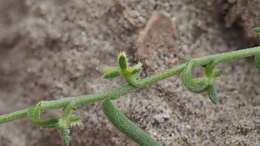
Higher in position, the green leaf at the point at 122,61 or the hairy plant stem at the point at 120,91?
the green leaf at the point at 122,61

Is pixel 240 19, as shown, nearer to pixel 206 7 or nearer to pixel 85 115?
pixel 206 7

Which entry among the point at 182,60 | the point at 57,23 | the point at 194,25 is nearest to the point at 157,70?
the point at 182,60

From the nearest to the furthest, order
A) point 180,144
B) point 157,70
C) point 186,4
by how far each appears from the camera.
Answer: point 180,144
point 157,70
point 186,4

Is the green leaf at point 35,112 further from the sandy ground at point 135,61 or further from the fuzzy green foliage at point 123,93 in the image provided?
the sandy ground at point 135,61

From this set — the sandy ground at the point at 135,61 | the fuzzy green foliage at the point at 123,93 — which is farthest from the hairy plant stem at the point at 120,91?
the sandy ground at the point at 135,61

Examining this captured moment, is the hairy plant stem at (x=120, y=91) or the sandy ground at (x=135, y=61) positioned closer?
the hairy plant stem at (x=120, y=91)

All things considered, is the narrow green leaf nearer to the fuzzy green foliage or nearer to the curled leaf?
the fuzzy green foliage

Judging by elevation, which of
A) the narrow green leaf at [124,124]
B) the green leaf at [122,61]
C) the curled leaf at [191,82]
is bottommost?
the narrow green leaf at [124,124]

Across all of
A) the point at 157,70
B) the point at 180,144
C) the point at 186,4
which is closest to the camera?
the point at 180,144

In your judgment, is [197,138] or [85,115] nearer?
[197,138]

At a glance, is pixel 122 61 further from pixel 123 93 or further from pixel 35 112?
pixel 35 112
